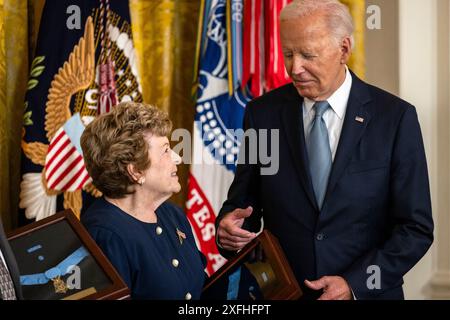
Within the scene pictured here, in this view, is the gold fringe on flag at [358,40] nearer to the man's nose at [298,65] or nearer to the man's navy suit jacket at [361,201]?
the man's navy suit jacket at [361,201]

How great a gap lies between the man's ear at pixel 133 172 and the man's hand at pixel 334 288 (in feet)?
2.32

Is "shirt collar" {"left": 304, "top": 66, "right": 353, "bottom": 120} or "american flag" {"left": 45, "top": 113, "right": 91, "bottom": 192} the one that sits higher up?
"shirt collar" {"left": 304, "top": 66, "right": 353, "bottom": 120}

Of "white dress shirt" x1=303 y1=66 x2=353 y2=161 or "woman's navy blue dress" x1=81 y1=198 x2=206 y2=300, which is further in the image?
Answer: "white dress shirt" x1=303 y1=66 x2=353 y2=161

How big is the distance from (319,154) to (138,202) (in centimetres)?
72

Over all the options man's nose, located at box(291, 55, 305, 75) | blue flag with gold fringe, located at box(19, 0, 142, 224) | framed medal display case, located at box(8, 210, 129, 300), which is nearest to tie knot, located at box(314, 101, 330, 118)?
man's nose, located at box(291, 55, 305, 75)

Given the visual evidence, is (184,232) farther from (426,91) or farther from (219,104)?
(426,91)

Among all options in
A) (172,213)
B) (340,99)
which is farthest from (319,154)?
(172,213)

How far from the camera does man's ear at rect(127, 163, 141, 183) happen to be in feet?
8.67

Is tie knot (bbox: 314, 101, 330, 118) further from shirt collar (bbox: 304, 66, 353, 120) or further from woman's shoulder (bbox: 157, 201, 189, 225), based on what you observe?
woman's shoulder (bbox: 157, 201, 189, 225)

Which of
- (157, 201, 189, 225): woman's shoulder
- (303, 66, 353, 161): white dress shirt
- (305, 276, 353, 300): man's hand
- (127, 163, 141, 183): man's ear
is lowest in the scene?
(305, 276, 353, 300): man's hand

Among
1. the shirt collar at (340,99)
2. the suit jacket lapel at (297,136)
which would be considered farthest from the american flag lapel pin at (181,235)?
the shirt collar at (340,99)

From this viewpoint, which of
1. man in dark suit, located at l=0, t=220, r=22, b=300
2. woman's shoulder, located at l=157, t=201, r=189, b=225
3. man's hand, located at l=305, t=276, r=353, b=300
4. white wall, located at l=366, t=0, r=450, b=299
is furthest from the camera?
white wall, located at l=366, t=0, r=450, b=299

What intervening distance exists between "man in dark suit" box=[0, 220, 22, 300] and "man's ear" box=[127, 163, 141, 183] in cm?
74

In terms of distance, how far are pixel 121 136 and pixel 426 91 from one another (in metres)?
2.27
